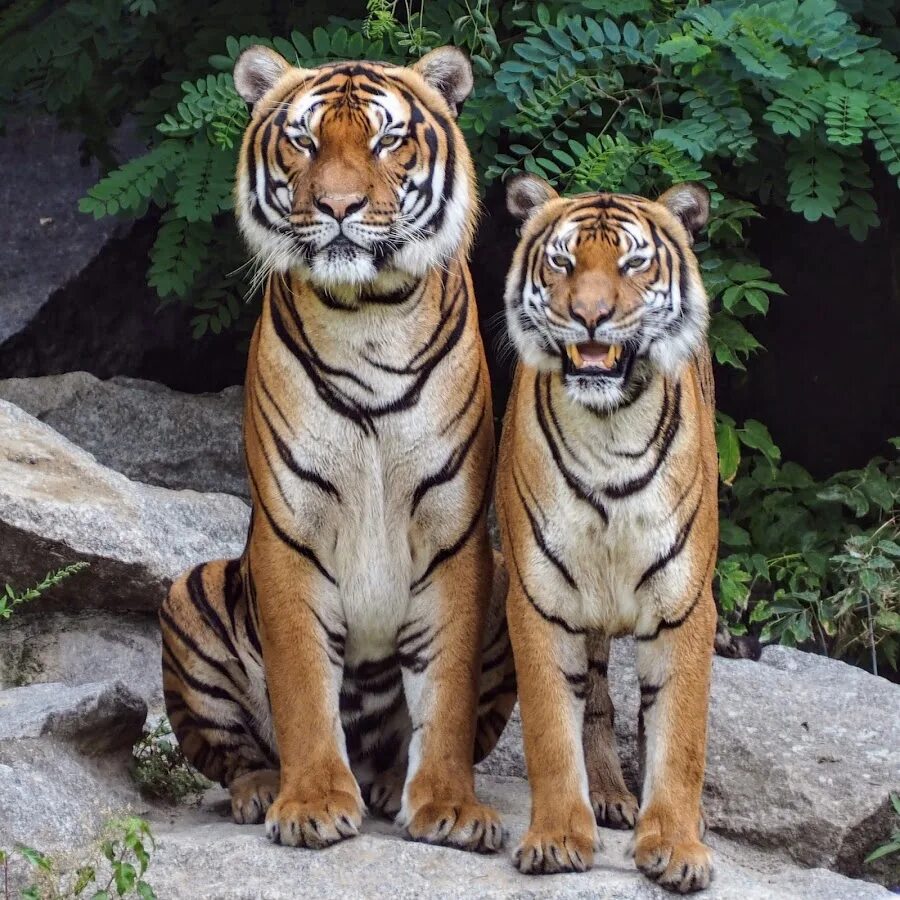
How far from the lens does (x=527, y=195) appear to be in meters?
4.43

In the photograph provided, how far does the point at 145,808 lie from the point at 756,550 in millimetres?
2892

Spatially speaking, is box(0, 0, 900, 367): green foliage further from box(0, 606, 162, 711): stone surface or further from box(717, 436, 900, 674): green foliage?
box(0, 606, 162, 711): stone surface

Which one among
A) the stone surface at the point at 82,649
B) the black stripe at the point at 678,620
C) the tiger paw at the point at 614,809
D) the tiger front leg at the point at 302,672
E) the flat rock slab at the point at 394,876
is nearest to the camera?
the flat rock slab at the point at 394,876

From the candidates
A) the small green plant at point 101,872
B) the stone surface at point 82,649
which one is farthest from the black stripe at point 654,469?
the stone surface at point 82,649

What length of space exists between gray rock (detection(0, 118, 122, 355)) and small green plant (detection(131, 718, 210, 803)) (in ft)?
9.68

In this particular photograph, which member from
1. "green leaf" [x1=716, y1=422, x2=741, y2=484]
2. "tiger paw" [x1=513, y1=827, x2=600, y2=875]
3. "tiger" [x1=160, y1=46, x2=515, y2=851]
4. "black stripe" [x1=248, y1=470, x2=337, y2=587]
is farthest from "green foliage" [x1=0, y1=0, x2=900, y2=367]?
"tiger paw" [x1=513, y1=827, x2=600, y2=875]

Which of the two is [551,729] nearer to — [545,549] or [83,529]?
[545,549]

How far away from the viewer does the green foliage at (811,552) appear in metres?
6.25

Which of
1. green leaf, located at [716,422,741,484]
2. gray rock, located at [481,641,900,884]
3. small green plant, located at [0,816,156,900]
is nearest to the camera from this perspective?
small green plant, located at [0,816,156,900]

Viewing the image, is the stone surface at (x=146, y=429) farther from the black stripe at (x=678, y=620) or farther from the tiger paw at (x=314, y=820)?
the black stripe at (x=678, y=620)

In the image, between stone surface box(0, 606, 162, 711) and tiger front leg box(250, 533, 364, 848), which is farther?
stone surface box(0, 606, 162, 711)

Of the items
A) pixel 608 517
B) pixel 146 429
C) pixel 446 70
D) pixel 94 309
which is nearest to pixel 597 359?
pixel 608 517

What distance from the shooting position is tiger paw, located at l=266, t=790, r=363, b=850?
4211mm

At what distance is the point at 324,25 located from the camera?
6469 mm
